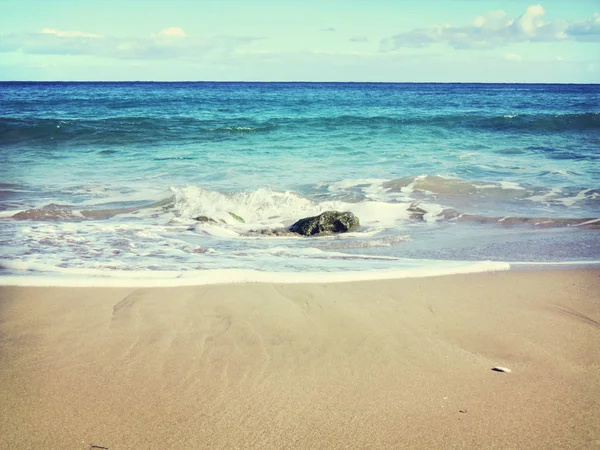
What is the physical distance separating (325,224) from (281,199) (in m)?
2.13

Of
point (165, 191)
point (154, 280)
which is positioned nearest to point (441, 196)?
point (165, 191)

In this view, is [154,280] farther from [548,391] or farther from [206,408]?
A: [548,391]

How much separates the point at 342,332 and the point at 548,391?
1225 mm

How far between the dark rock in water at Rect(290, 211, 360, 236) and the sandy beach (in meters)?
2.51

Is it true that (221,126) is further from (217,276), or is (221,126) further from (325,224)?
(217,276)

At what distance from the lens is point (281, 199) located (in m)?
8.76

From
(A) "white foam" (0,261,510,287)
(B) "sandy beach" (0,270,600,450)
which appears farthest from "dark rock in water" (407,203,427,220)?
(B) "sandy beach" (0,270,600,450)

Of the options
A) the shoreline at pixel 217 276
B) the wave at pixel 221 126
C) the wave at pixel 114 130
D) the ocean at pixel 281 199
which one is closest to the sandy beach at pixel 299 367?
the shoreline at pixel 217 276

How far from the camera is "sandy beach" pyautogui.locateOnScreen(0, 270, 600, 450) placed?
2412 millimetres

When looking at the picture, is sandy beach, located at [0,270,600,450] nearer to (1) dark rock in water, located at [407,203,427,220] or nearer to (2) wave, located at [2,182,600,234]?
(2) wave, located at [2,182,600,234]

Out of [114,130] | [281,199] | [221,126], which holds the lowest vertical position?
[281,199]

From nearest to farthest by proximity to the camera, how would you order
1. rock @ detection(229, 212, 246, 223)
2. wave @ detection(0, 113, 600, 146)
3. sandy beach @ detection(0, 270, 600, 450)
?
sandy beach @ detection(0, 270, 600, 450) → rock @ detection(229, 212, 246, 223) → wave @ detection(0, 113, 600, 146)

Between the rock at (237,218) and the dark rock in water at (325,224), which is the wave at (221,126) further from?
the dark rock in water at (325,224)

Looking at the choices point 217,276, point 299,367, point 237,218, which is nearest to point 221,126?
point 237,218
